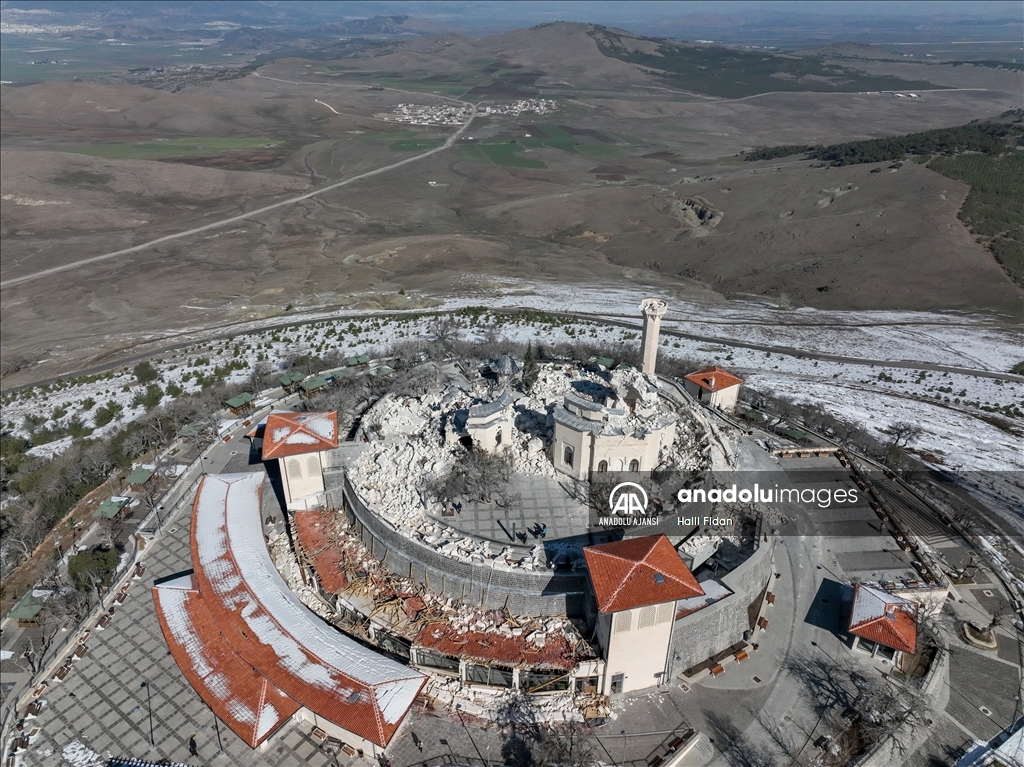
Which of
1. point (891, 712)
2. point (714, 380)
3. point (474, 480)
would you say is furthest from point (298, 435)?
point (891, 712)

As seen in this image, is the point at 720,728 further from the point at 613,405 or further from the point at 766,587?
the point at 613,405

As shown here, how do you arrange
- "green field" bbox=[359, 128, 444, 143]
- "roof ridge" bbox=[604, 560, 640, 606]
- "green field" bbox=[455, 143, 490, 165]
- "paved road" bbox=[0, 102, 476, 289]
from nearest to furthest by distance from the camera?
1. "roof ridge" bbox=[604, 560, 640, 606]
2. "paved road" bbox=[0, 102, 476, 289]
3. "green field" bbox=[455, 143, 490, 165]
4. "green field" bbox=[359, 128, 444, 143]

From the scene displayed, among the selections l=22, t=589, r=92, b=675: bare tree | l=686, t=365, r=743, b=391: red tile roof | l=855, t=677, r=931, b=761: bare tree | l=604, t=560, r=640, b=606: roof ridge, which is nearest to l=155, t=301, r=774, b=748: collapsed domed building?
l=604, t=560, r=640, b=606: roof ridge

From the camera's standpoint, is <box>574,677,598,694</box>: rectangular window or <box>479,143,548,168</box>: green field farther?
<box>479,143,548,168</box>: green field

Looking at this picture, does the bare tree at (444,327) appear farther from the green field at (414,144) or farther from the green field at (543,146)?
the green field at (414,144)

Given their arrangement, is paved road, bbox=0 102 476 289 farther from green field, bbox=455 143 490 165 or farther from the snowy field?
the snowy field

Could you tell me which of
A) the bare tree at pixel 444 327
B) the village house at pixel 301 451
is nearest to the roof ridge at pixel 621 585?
the village house at pixel 301 451

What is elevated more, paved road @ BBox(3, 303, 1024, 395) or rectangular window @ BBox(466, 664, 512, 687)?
rectangular window @ BBox(466, 664, 512, 687)

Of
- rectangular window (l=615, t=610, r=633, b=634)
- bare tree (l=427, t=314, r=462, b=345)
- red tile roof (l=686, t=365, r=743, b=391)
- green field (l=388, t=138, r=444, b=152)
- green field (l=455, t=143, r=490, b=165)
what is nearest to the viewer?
rectangular window (l=615, t=610, r=633, b=634)
